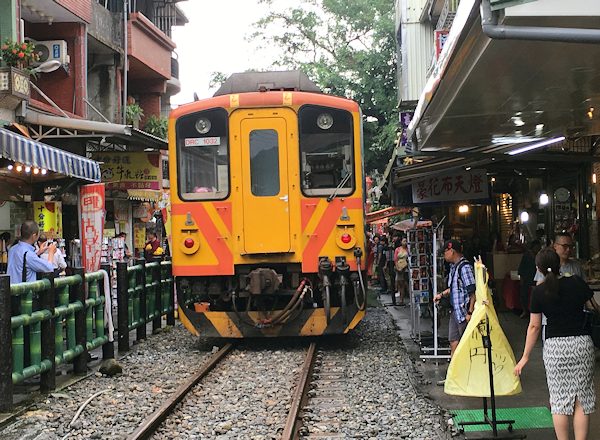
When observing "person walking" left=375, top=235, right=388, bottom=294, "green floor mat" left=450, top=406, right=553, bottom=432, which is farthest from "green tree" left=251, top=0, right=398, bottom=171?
"green floor mat" left=450, top=406, right=553, bottom=432

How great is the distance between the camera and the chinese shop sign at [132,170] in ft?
51.6

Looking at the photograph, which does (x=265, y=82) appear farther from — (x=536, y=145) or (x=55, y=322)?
(x=55, y=322)

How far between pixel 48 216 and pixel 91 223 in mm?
1534

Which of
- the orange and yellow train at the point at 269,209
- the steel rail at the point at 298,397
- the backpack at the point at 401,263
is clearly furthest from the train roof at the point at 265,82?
the backpack at the point at 401,263

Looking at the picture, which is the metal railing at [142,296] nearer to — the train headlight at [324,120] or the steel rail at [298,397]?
the steel rail at [298,397]

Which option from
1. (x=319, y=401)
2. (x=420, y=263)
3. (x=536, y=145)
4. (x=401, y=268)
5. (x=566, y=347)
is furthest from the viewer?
(x=401, y=268)

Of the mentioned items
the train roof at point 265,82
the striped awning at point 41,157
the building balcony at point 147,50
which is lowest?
the striped awning at point 41,157

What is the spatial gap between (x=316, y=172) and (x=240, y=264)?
1594 millimetres

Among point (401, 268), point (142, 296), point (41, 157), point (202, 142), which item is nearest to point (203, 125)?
point (202, 142)

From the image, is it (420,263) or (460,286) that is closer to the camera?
(460,286)

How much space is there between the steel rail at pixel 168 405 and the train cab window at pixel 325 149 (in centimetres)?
269

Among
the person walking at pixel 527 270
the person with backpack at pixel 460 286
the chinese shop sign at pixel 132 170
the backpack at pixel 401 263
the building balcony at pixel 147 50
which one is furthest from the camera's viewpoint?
the building balcony at pixel 147 50

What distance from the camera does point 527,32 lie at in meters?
4.33

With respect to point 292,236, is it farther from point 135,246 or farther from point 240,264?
point 135,246
